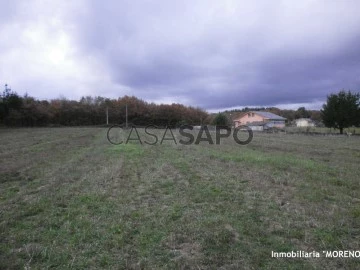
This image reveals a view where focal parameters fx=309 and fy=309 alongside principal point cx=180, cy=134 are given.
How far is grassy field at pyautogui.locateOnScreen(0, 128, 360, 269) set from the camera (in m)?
3.78

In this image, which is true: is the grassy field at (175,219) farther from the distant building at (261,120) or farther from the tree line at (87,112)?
the distant building at (261,120)

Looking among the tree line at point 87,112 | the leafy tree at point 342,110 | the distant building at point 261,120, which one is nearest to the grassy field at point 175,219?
the leafy tree at point 342,110

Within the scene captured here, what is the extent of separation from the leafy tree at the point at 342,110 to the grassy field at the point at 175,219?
4038 centimetres

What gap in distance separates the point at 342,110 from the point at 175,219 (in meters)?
46.7

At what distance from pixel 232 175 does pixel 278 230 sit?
4.37 m

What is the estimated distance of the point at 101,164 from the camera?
11180mm

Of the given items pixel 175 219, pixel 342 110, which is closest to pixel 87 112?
pixel 342 110

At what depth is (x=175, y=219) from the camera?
5156mm

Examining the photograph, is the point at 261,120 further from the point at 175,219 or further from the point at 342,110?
the point at 175,219

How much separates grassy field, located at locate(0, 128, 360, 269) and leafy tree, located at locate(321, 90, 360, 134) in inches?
1590

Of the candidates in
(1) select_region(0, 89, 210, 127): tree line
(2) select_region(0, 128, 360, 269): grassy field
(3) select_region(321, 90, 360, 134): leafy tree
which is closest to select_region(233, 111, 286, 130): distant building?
(1) select_region(0, 89, 210, 127): tree line

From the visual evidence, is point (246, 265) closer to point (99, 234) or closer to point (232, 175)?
point (99, 234)

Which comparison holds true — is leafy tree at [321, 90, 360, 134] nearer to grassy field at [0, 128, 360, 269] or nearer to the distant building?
the distant building

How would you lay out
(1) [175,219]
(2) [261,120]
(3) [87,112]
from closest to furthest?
(1) [175,219], (3) [87,112], (2) [261,120]
